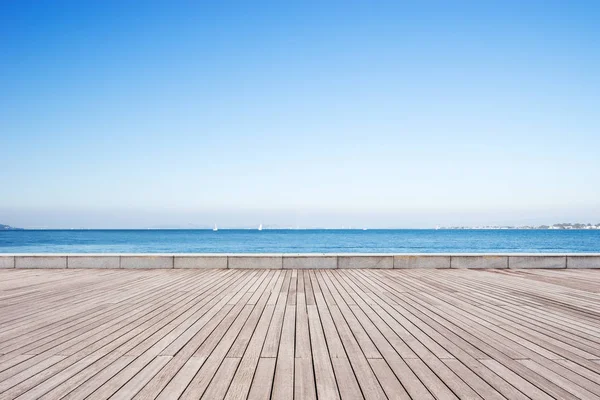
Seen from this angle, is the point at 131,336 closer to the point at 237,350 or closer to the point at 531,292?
the point at 237,350

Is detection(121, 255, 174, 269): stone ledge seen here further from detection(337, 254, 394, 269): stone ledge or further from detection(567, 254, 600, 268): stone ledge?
detection(567, 254, 600, 268): stone ledge

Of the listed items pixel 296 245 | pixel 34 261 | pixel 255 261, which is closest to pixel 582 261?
pixel 255 261

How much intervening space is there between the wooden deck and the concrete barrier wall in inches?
89.1

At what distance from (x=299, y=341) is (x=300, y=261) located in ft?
17.2

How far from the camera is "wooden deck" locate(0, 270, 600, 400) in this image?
2.43 meters

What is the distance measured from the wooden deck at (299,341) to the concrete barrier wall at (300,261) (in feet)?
7.42

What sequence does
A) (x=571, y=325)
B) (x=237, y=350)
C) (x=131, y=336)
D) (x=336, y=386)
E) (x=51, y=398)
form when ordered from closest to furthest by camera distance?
(x=51, y=398) → (x=336, y=386) → (x=237, y=350) → (x=131, y=336) → (x=571, y=325)

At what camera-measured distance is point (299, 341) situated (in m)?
3.34

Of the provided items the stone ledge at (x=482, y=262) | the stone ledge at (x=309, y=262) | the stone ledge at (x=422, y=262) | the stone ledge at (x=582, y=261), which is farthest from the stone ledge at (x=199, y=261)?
the stone ledge at (x=582, y=261)

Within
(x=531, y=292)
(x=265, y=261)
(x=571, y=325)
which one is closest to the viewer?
(x=571, y=325)

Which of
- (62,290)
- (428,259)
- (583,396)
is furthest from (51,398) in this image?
(428,259)

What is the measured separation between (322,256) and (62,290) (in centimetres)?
504

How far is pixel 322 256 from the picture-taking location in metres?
8.57

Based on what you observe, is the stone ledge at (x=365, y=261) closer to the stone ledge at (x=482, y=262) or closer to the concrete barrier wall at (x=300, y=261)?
the concrete barrier wall at (x=300, y=261)
